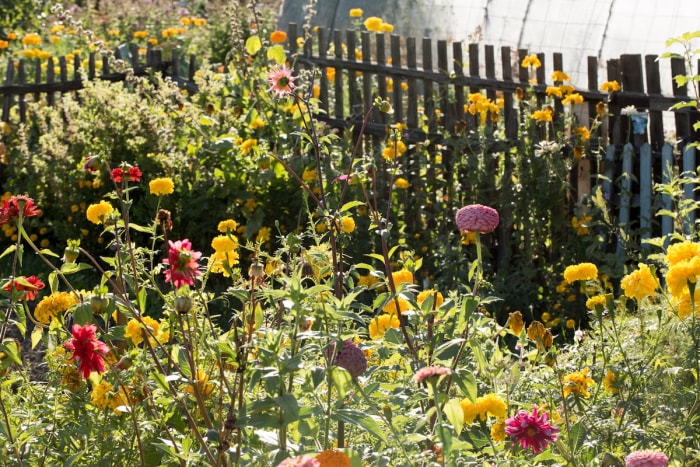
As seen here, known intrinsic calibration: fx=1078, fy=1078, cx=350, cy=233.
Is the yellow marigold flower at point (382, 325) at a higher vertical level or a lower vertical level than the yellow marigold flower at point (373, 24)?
lower

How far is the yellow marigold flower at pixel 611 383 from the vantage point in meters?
2.62

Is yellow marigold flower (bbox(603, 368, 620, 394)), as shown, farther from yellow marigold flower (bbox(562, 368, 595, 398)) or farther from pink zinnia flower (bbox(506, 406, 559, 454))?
pink zinnia flower (bbox(506, 406, 559, 454))

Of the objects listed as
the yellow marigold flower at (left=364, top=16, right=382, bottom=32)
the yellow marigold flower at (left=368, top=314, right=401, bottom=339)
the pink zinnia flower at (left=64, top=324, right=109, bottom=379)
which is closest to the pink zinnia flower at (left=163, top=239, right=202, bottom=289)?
the pink zinnia flower at (left=64, top=324, right=109, bottom=379)

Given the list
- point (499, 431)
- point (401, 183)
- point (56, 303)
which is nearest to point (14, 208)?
point (56, 303)

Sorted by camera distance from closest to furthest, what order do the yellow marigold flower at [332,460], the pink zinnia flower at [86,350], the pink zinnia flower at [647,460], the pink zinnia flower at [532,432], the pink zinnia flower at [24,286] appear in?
the yellow marigold flower at [332,460] < the pink zinnia flower at [647,460] < the pink zinnia flower at [532,432] < the pink zinnia flower at [86,350] < the pink zinnia flower at [24,286]

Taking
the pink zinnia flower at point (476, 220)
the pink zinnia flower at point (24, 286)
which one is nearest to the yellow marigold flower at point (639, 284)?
the pink zinnia flower at point (476, 220)

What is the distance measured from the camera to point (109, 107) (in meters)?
6.28

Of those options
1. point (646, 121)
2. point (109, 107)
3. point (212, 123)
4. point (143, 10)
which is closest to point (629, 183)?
point (646, 121)

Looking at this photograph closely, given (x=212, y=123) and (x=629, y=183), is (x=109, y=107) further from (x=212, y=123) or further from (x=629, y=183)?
(x=629, y=183)

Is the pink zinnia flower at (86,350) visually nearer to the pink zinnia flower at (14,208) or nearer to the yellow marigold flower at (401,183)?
the pink zinnia flower at (14,208)

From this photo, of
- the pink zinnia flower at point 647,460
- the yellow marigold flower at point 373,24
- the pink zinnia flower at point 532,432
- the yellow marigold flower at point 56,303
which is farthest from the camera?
the yellow marigold flower at point 373,24

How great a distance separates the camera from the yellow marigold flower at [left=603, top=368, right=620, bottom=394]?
2.62m

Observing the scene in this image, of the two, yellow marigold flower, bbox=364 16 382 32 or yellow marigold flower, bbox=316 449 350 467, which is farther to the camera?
yellow marigold flower, bbox=364 16 382 32

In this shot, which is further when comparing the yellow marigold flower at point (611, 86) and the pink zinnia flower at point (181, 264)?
the yellow marigold flower at point (611, 86)
